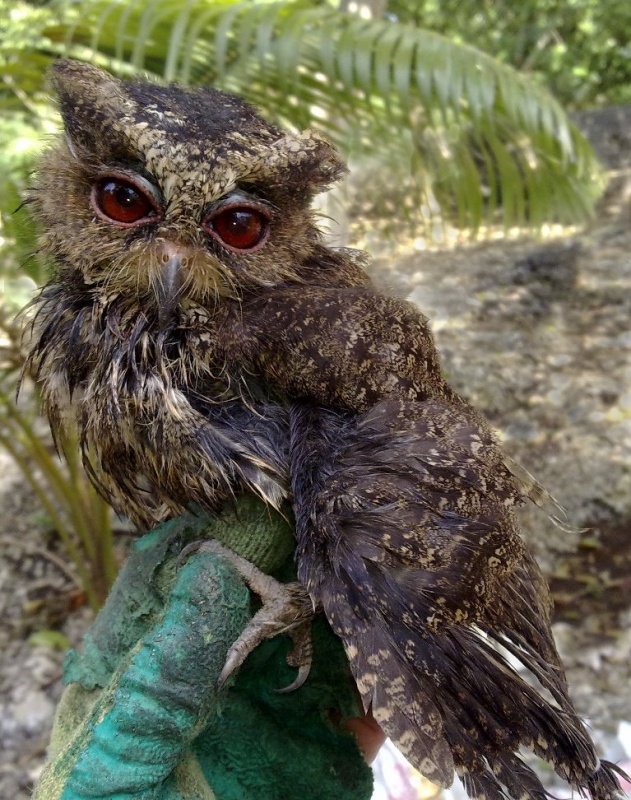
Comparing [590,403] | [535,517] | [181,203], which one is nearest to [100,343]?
[181,203]

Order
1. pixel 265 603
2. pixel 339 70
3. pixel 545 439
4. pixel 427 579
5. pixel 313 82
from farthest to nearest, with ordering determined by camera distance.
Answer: pixel 545 439, pixel 313 82, pixel 339 70, pixel 265 603, pixel 427 579

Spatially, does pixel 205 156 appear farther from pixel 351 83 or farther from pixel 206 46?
pixel 206 46

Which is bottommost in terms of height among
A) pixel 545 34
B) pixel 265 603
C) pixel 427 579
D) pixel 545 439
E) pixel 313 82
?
pixel 545 439

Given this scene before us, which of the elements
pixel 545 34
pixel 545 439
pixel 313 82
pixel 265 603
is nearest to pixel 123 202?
pixel 265 603

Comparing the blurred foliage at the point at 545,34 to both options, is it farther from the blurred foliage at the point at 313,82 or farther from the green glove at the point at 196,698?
the green glove at the point at 196,698

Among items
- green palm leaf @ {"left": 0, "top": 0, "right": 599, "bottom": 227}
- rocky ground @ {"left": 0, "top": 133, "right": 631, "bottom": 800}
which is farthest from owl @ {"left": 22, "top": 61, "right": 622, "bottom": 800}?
green palm leaf @ {"left": 0, "top": 0, "right": 599, "bottom": 227}

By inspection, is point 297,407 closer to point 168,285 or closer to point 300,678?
point 168,285

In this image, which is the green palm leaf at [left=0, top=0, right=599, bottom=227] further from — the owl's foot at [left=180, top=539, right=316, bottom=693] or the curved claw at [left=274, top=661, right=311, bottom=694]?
the curved claw at [left=274, top=661, right=311, bottom=694]
